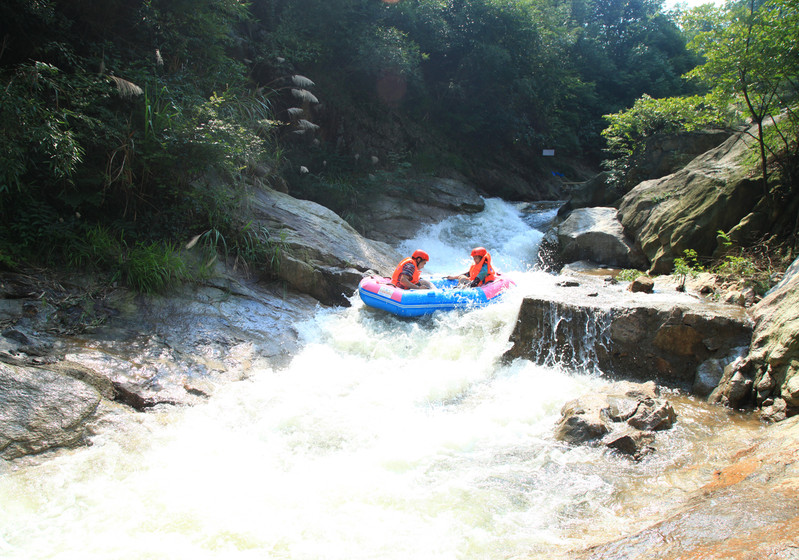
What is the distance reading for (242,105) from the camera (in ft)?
27.2

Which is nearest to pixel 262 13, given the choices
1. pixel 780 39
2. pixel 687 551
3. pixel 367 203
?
pixel 367 203

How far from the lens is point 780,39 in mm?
5539

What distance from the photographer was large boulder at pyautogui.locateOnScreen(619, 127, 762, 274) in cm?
704

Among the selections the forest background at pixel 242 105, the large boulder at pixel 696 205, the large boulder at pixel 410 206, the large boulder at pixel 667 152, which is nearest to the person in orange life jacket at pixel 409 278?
the forest background at pixel 242 105

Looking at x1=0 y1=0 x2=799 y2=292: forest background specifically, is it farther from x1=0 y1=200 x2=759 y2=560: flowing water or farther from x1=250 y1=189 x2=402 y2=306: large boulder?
x1=0 y1=200 x2=759 y2=560: flowing water

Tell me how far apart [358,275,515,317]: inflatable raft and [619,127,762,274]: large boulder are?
326 cm

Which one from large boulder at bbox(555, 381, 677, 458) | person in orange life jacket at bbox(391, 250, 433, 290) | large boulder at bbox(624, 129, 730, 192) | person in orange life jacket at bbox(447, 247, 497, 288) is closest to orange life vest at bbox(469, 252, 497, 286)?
person in orange life jacket at bbox(447, 247, 497, 288)

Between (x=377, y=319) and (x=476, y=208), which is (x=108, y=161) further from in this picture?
(x=476, y=208)

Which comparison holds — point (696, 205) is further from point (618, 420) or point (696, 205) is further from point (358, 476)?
point (358, 476)

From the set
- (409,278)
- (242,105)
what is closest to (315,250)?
(409,278)

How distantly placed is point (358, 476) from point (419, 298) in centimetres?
344

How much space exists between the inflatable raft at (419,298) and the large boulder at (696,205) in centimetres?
326

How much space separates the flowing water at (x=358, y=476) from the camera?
262cm

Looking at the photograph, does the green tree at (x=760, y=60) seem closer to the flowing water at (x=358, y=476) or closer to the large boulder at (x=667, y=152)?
the large boulder at (x=667, y=152)
